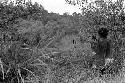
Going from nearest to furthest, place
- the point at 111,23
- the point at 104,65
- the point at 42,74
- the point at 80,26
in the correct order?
1. the point at 42,74
2. the point at 104,65
3. the point at 111,23
4. the point at 80,26

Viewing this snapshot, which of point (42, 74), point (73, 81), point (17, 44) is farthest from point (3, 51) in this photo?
point (73, 81)

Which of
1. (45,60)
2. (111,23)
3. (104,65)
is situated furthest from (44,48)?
(111,23)

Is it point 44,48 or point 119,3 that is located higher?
point 119,3

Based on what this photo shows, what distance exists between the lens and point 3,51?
3.57 meters

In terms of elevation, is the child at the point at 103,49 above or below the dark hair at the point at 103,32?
below

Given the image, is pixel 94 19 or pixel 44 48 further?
pixel 94 19

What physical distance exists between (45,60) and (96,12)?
6.75m

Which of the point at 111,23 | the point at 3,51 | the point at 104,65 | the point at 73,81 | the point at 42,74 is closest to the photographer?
the point at 3,51

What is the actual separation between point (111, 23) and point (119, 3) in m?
0.85

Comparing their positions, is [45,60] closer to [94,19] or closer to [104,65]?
[104,65]

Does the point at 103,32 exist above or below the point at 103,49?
above

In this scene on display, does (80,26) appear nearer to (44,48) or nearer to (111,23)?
(111,23)

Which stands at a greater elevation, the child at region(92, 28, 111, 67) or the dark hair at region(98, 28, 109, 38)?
the dark hair at region(98, 28, 109, 38)

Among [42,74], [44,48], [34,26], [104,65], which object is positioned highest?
[34,26]
